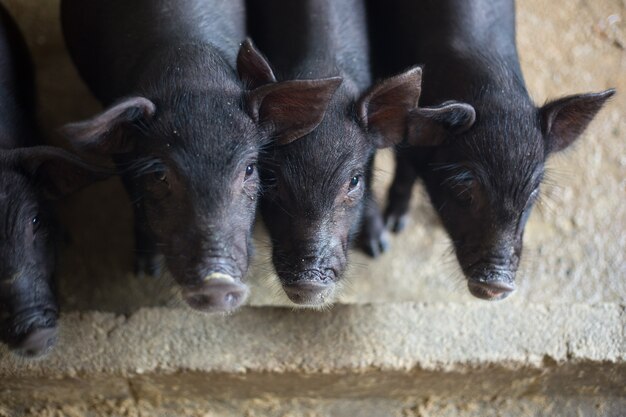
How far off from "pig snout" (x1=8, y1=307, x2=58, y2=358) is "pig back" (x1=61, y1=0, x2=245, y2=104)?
3.36 ft

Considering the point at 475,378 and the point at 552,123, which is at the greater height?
the point at 552,123

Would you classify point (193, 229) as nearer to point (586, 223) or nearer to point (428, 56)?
point (428, 56)

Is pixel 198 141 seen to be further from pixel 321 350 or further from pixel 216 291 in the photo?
pixel 321 350

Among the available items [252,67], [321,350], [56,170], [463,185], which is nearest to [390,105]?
[463,185]

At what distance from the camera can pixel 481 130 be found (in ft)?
10.4

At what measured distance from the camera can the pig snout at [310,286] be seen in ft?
9.88

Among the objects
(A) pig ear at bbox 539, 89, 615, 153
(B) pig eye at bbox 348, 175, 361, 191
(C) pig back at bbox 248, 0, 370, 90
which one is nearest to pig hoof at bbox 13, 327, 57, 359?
(B) pig eye at bbox 348, 175, 361, 191

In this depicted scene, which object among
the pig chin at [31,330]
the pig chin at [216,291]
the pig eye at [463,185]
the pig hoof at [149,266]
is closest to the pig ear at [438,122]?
the pig eye at [463,185]

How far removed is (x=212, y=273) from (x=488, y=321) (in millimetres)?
1447

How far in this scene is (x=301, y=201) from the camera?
302 cm

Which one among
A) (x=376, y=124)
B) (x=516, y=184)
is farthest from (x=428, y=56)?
(x=516, y=184)

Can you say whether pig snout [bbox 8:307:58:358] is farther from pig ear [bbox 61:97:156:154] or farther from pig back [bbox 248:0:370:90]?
pig back [bbox 248:0:370:90]

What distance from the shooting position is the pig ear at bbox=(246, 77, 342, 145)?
277 centimetres

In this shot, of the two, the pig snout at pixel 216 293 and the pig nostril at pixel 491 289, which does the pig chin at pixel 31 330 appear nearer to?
the pig snout at pixel 216 293
